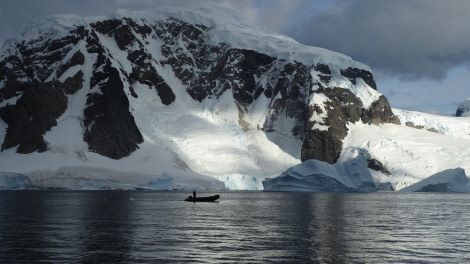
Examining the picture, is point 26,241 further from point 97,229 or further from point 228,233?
point 228,233

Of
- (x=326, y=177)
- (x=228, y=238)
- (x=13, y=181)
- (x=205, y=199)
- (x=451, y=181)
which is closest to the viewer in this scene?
(x=228, y=238)

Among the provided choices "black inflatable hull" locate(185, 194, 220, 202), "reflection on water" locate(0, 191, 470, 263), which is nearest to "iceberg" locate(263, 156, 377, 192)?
"black inflatable hull" locate(185, 194, 220, 202)

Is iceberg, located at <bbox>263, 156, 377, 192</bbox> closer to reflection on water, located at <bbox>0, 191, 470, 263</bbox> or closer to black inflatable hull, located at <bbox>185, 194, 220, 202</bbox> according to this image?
black inflatable hull, located at <bbox>185, 194, 220, 202</bbox>

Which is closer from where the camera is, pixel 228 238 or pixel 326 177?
pixel 228 238

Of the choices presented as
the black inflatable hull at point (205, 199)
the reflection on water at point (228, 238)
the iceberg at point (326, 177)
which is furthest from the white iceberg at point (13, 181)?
the reflection on water at point (228, 238)

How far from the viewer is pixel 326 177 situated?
7283 inches

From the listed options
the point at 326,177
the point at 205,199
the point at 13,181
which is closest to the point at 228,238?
the point at 205,199

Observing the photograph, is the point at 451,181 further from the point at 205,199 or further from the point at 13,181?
the point at 13,181

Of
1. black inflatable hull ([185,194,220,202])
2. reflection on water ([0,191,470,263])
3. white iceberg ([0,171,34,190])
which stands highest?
white iceberg ([0,171,34,190])

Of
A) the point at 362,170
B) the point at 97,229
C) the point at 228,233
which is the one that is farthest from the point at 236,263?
the point at 362,170

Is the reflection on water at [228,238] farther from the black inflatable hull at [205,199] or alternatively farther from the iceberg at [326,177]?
the iceberg at [326,177]

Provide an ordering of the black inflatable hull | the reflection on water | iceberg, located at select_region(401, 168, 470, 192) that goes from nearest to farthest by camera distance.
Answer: the reflection on water, the black inflatable hull, iceberg, located at select_region(401, 168, 470, 192)

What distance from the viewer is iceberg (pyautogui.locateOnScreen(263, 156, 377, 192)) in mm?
184750

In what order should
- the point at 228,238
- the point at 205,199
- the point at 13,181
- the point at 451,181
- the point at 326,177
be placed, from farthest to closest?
the point at 13,181, the point at 451,181, the point at 326,177, the point at 205,199, the point at 228,238
